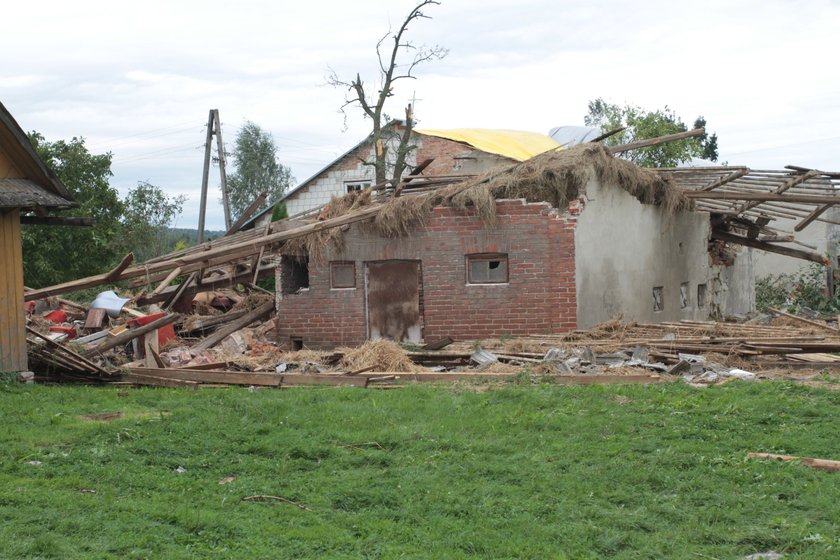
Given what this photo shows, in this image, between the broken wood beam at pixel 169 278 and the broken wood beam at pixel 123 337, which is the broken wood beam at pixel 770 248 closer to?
the broken wood beam at pixel 169 278

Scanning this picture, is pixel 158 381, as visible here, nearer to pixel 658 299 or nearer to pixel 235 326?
pixel 235 326

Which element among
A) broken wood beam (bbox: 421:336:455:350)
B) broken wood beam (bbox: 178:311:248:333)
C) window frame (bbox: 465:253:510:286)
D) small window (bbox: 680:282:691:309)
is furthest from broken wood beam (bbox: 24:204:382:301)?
small window (bbox: 680:282:691:309)

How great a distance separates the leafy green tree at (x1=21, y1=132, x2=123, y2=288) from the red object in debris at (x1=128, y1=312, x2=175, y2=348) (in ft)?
26.2

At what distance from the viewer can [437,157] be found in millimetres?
35688

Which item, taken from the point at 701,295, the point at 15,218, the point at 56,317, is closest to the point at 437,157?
the point at 701,295

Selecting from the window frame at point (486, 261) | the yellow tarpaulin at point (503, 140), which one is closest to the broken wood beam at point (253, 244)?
the window frame at point (486, 261)

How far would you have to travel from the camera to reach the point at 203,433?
33.2 feet

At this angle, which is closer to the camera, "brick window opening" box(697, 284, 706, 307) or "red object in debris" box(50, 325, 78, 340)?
"red object in debris" box(50, 325, 78, 340)

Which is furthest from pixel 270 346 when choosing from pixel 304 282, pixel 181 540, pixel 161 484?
pixel 181 540

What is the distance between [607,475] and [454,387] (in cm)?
506

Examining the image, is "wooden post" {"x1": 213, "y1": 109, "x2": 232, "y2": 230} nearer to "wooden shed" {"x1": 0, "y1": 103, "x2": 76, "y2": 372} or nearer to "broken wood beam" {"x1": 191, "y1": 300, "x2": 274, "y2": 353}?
"broken wood beam" {"x1": 191, "y1": 300, "x2": 274, "y2": 353}

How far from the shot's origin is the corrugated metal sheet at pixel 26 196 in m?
13.2

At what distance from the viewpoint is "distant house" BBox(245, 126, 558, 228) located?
107 feet

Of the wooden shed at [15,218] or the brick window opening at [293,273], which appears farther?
the brick window opening at [293,273]
